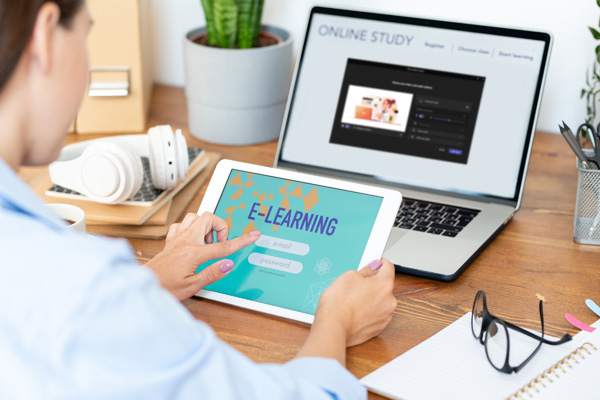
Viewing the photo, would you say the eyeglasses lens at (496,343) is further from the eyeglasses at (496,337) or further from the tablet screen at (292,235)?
the tablet screen at (292,235)

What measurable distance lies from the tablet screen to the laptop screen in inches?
11.1

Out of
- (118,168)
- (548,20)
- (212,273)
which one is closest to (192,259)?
(212,273)

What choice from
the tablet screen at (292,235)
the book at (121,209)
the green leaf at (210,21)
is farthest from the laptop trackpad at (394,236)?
the green leaf at (210,21)

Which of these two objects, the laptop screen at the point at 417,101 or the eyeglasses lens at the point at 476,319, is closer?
the eyeglasses lens at the point at 476,319

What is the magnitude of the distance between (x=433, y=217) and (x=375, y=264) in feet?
0.84

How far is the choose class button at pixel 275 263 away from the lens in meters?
0.85

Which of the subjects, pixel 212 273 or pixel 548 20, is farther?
pixel 548 20

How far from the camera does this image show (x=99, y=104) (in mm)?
1355

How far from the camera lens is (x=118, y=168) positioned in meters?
0.99

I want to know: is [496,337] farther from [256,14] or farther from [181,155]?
[256,14]

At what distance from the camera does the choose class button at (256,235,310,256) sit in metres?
0.86

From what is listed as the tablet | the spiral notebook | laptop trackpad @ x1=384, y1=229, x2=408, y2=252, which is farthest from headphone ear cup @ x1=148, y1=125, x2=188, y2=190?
the spiral notebook

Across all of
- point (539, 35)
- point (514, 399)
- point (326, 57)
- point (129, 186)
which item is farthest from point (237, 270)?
point (539, 35)

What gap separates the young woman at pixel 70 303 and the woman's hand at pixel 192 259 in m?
0.25
